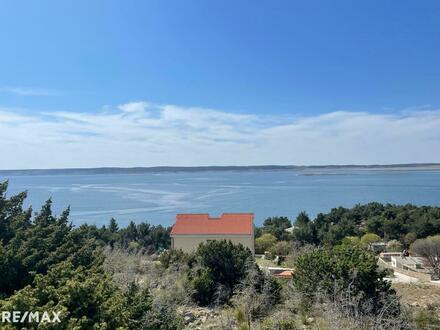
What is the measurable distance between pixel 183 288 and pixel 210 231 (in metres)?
9.58

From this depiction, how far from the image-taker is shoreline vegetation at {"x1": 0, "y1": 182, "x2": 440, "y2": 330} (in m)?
6.46

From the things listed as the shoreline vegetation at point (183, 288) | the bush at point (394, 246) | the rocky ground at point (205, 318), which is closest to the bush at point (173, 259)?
the shoreline vegetation at point (183, 288)

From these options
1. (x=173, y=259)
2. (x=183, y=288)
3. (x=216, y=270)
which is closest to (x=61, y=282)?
(x=183, y=288)

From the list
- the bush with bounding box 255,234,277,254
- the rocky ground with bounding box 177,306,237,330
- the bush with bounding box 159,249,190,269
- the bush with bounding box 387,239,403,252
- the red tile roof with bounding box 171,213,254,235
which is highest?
the red tile roof with bounding box 171,213,254,235

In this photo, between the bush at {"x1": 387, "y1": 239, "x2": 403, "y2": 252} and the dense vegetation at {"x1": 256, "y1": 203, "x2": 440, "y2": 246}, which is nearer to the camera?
the bush at {"x1": 387, "y1": 239, "x2": 403, "y2": 252}

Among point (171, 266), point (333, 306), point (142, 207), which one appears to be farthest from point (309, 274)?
point (142, 207)

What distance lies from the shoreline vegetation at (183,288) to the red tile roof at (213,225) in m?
5.40

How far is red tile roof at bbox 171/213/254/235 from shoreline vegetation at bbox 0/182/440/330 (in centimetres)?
540

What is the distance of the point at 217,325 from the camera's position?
32.4 ft

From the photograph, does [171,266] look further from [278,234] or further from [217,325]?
[278,234]

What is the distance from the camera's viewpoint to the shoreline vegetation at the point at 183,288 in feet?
21.2

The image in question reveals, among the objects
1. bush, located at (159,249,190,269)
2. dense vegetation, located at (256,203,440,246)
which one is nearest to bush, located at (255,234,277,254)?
dense vegetation, located at (256,203,440,246)

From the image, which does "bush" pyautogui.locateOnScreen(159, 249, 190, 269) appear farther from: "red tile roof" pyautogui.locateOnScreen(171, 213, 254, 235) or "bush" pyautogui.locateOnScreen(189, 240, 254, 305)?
"red tile roof" pyautogui.locateOnScreen(171, 213, 254, 235)

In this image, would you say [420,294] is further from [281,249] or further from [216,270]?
[281,249]
